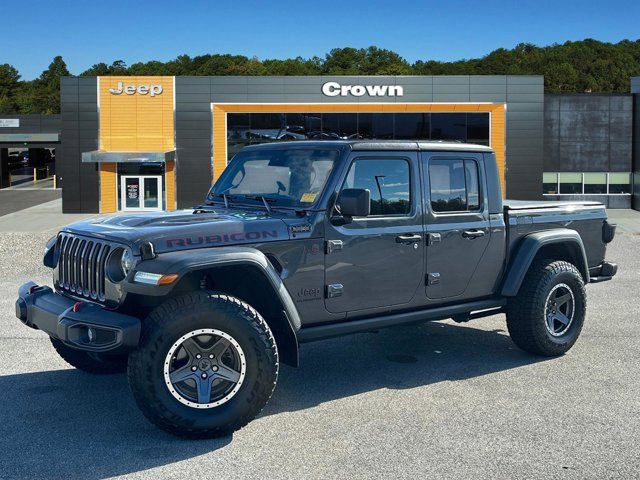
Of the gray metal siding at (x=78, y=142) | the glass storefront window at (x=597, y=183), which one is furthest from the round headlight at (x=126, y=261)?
the glass storefront window at (x=597, y=183)

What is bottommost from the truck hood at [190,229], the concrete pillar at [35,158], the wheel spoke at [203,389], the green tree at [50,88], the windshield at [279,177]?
the wheel spoke at [203,389]

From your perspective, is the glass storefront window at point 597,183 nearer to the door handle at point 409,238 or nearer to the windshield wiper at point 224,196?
the door handle at point 409,238

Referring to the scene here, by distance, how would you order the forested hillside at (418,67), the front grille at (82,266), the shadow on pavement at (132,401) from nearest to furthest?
1. the shadow on pavement at (132,401)
2. the front grille at (82,266)
3. the forested hillside at (418,67)

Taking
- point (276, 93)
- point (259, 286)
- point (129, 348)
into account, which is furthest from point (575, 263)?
point (276, 93)

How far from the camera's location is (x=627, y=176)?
125 ft

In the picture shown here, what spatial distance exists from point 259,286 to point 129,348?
3.35ft

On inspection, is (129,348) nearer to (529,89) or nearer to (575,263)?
(575,263)

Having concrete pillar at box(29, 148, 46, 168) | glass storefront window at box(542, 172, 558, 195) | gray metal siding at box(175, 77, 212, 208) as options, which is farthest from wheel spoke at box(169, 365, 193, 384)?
concrete pillar at box(29, 148, 46, 168)

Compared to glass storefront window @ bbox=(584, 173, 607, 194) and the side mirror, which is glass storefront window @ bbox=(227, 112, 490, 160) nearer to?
glass storefront window @ bbox=(584, 173, 607, 194)

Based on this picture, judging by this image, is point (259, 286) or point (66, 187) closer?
point (259, 286)

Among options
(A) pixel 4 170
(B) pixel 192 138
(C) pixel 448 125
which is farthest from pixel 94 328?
(A) pixel 4 170

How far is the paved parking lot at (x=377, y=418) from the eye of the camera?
14.3ft

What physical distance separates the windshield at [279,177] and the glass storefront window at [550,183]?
113 feet

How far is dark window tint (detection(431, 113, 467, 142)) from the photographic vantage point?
3634cm
